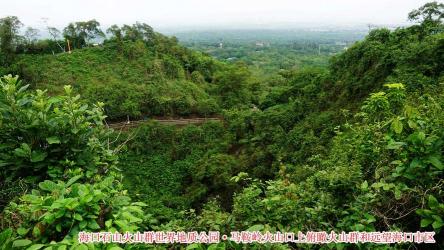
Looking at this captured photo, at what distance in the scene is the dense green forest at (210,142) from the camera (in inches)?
84.3

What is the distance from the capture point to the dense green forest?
2141mm

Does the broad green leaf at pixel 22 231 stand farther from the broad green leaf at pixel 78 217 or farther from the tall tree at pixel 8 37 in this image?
the tall tree at pixel 8 37

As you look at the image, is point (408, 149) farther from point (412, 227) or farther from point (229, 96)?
point (229, 96)

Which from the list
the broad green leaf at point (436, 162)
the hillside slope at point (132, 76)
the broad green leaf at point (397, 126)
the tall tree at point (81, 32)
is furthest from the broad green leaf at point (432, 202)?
the tall tree at point (81, 32)

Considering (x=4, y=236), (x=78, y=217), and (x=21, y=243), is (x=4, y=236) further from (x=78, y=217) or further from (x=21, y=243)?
(x=78, y=217)

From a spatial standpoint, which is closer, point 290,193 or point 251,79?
point 290,193

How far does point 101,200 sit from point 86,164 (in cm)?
70

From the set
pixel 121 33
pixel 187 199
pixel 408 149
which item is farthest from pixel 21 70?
pixel 408 149

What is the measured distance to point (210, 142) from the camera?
19391 mm

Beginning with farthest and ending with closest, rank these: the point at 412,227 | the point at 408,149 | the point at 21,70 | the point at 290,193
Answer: the point at 21,70 < the point at 290,193 < the point at 412,227 < the point at 408,149

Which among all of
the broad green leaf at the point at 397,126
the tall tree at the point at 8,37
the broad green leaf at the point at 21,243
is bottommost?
the broad green leaf at the point at 21,243

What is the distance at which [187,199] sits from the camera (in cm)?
1391

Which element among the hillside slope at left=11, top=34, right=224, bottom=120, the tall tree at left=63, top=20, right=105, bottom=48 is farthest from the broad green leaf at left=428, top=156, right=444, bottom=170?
the tall tree at left=63, top=20, right=105, bottom=48

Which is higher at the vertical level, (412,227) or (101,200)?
(101,200)
